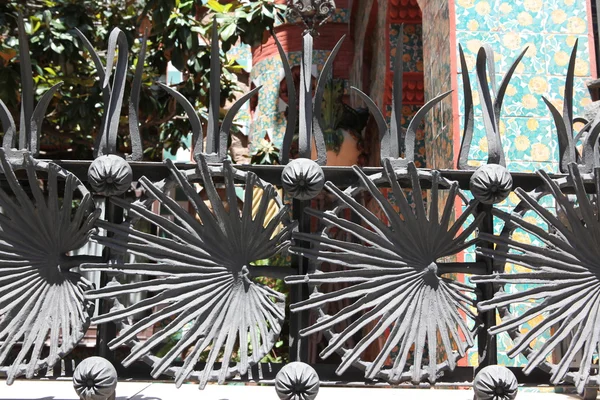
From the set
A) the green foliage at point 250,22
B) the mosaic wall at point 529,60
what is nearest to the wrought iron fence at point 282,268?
the mosaic wall at point 529,60

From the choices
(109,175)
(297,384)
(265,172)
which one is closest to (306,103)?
(265,172)

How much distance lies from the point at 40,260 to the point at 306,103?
876 millimetres

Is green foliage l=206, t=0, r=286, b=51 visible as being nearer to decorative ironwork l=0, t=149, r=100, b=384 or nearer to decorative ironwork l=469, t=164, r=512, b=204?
decorative ironwork l=0, t=149, r=100, b=384

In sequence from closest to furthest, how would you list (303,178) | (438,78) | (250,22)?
(303,178) → (438,78) → (250,22)

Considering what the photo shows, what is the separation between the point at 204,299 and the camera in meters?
2.06

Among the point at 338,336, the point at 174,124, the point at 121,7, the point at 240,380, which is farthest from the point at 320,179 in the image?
the point at 121,7

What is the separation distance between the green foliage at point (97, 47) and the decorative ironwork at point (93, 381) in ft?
12.0

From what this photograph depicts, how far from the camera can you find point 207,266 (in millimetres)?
2082

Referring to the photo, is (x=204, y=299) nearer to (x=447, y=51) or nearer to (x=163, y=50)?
(x=447, y=51)

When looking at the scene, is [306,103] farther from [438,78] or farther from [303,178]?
[438,78]

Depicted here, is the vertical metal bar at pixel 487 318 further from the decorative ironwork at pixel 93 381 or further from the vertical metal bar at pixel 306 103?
the decorative ironwork at pixel 93 381

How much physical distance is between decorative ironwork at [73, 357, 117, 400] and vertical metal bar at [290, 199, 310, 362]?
0.50 meters

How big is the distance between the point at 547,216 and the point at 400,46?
638mm

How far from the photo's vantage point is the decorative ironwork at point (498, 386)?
195cm
